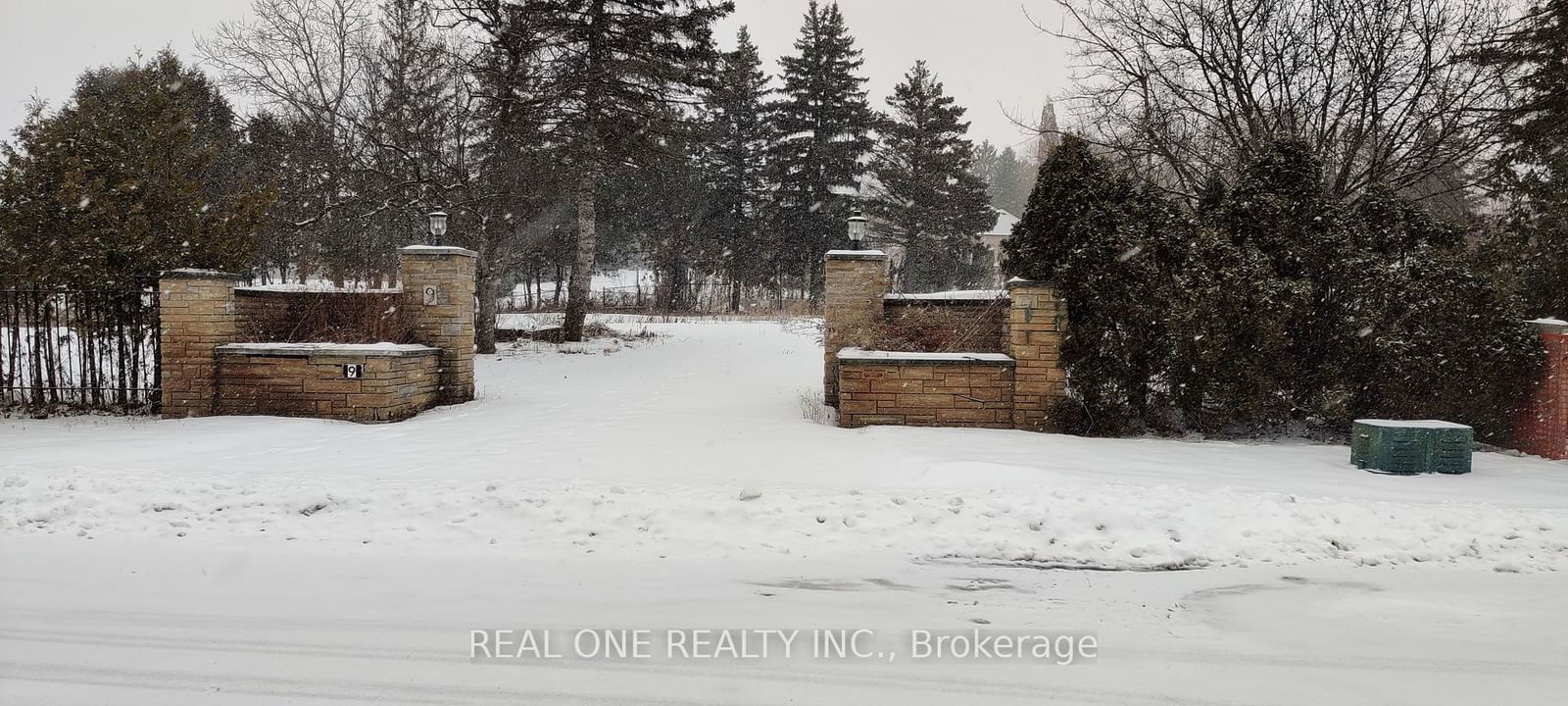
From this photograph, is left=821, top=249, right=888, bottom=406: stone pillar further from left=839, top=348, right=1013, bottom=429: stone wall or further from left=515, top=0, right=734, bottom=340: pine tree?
left=515, top=0, right=734, bottom=340: pine tree

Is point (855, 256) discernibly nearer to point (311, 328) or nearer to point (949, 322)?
point (949, 322)

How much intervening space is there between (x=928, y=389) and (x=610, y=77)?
36.2 feet

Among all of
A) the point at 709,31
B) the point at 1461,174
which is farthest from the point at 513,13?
the point at 1461,174

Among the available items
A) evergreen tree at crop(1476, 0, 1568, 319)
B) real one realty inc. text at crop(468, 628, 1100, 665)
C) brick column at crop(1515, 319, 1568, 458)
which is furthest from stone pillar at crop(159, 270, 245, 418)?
evergreen tree at crop(1476, 0, 1568, 319)

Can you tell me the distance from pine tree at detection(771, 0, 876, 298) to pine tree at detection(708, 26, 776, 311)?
161 centimetres

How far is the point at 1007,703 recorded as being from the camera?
2617 millimetres

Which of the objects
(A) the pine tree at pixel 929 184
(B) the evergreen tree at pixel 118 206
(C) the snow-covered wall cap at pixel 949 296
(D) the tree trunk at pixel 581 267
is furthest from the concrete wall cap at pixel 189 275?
(A) the pine tree at pixel 929 184

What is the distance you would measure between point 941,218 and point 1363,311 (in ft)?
83.7

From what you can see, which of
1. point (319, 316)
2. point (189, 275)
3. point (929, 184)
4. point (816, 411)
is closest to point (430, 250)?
point (319, 316)

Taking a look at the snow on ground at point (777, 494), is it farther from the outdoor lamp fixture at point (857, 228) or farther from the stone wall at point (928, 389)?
the outdoor lamp fixture at point (857, 228)

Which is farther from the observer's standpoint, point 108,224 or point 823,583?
point 108,224

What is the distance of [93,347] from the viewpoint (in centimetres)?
868

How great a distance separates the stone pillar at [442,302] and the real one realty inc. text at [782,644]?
661 cm

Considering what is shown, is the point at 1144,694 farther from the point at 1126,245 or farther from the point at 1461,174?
the point at 1461,174
